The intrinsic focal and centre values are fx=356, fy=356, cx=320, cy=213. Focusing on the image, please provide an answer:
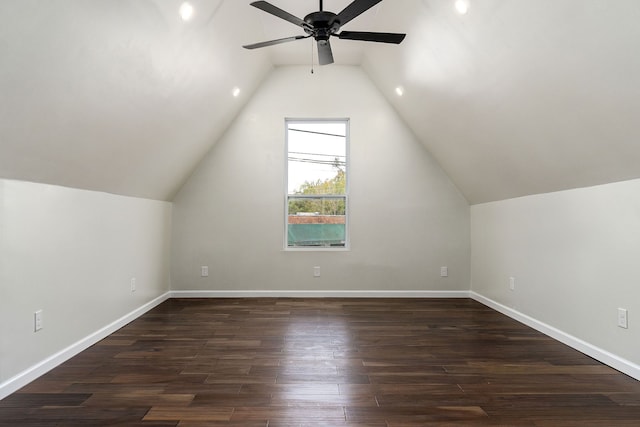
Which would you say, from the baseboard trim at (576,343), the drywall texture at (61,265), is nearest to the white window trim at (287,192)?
the drywall texture at (61,265)

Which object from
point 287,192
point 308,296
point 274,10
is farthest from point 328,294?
point 274,10

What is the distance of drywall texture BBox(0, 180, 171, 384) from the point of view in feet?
6.73

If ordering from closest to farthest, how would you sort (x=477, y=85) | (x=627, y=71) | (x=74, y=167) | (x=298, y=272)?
(x=627, y=71), (x=74, y=167), (x=477, y=85), (x=298, y=272)

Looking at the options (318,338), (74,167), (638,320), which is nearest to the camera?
(638,320)

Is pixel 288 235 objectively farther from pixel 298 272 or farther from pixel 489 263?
pixel 489 263

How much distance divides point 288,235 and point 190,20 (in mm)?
2710

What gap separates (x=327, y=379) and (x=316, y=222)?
103 inches

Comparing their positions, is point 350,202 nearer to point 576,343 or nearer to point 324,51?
point 324,51

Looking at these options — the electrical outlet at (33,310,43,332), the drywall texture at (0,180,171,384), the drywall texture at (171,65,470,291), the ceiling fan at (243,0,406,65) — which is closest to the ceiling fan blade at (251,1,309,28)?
the ceiling fan at (243,0,406,65)

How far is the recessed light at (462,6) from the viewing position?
2387 millimetres

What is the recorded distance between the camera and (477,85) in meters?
2.80

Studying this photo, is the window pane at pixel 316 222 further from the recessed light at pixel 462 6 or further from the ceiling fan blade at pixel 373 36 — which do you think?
the recessed light at pixel 462 6

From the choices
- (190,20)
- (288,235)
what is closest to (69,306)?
(190,20)

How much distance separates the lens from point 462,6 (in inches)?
95.5
